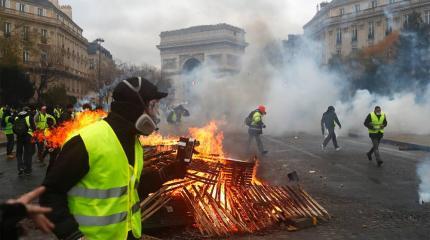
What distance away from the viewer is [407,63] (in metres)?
34.8

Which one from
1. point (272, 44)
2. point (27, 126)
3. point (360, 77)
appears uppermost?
point (272, 44)

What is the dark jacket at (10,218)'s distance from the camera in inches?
75.0

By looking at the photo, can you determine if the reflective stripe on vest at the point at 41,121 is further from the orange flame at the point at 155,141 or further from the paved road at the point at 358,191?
the paved road at the point at 358,191

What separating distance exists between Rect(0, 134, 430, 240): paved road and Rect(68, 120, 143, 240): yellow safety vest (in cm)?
349

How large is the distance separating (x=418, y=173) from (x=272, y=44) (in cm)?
2427

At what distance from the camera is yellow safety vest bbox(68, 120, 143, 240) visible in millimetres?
2379

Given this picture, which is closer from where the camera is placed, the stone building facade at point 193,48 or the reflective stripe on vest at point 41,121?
the reflective stripe on vest at point 41,121

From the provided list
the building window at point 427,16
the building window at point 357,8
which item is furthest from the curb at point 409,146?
the building window at point 357,8

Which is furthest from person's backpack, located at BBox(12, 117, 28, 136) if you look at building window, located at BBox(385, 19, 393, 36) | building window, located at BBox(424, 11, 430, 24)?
building window, located at BBox(385, 19, 393, 36)

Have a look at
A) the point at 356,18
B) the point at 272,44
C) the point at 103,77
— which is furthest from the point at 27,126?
the point at 356,18

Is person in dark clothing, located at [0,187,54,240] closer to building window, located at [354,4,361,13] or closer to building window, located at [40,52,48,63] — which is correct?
building window, located at [40,52,48,63]

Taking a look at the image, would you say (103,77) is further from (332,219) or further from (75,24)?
(332,219)

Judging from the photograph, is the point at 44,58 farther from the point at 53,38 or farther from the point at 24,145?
the point at 24,145

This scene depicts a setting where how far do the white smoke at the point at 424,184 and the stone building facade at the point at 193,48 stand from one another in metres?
48.3
